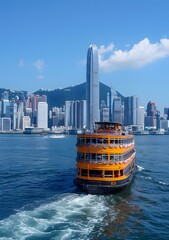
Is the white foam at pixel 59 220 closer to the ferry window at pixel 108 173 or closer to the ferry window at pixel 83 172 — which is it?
the ferry window at pixel 108 173

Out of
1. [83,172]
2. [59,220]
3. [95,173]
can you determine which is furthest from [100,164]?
[59,220]

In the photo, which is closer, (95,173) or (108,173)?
(108,173)

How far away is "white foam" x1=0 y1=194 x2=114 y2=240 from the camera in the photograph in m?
26.9

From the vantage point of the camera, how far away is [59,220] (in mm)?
29906

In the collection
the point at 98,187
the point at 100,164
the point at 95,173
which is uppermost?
the point at 100,164

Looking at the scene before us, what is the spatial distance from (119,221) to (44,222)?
7474mm

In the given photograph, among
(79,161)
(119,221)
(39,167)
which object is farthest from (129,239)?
(39,167)

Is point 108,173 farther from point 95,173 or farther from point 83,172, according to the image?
point 83,172

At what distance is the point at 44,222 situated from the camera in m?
29.2

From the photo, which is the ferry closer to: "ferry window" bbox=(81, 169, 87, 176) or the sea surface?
"ferry window" bbox=(81, 169, 87, 176)

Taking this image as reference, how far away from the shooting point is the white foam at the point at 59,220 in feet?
88.4

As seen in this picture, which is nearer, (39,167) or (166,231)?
(166,231)

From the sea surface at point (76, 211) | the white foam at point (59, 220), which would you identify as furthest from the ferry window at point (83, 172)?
the white foam at point (59, 220)

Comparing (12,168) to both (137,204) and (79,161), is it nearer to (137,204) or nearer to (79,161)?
(79,161)
